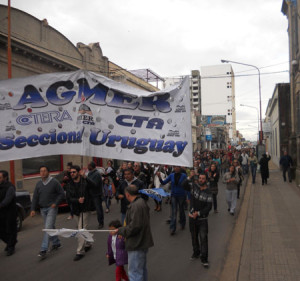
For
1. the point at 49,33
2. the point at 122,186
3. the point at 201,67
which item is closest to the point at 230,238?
the point at 122,186

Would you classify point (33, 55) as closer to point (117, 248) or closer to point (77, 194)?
point (77, 194)

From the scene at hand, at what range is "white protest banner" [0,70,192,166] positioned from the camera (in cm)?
489

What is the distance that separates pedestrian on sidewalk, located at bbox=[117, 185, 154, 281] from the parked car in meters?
5.20

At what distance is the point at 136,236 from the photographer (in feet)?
13.2

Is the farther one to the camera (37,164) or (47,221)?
(37,164)

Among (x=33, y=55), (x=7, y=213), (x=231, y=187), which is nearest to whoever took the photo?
(x=7, y=213)

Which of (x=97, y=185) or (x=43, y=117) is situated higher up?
(x=43, y=117)

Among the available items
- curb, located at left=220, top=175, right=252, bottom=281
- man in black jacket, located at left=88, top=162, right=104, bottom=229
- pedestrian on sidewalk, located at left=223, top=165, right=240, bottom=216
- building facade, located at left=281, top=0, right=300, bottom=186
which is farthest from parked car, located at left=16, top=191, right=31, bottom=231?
building facade, located at left=281, top=0, right=300, bottom=186

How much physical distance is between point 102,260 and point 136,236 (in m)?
2.26

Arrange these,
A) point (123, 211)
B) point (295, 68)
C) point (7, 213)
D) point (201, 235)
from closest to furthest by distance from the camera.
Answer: point (201, 235) < point (7, 213) < point (123, 211) < point (295, 68)

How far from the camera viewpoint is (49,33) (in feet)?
58.2

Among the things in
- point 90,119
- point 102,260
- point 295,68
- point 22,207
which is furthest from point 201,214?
Answer: point 295,68

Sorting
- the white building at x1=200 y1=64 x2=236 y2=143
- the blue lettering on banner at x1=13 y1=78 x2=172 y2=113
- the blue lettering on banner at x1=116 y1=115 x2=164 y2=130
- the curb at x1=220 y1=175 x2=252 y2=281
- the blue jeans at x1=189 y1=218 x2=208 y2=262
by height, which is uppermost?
the white building at x1=200 y1=64 x2=236 y2=143

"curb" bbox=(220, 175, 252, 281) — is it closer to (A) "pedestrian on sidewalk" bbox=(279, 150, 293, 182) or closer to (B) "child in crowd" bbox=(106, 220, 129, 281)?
(B) "child in crowd" bbox=(106, 220, 129, 281)
